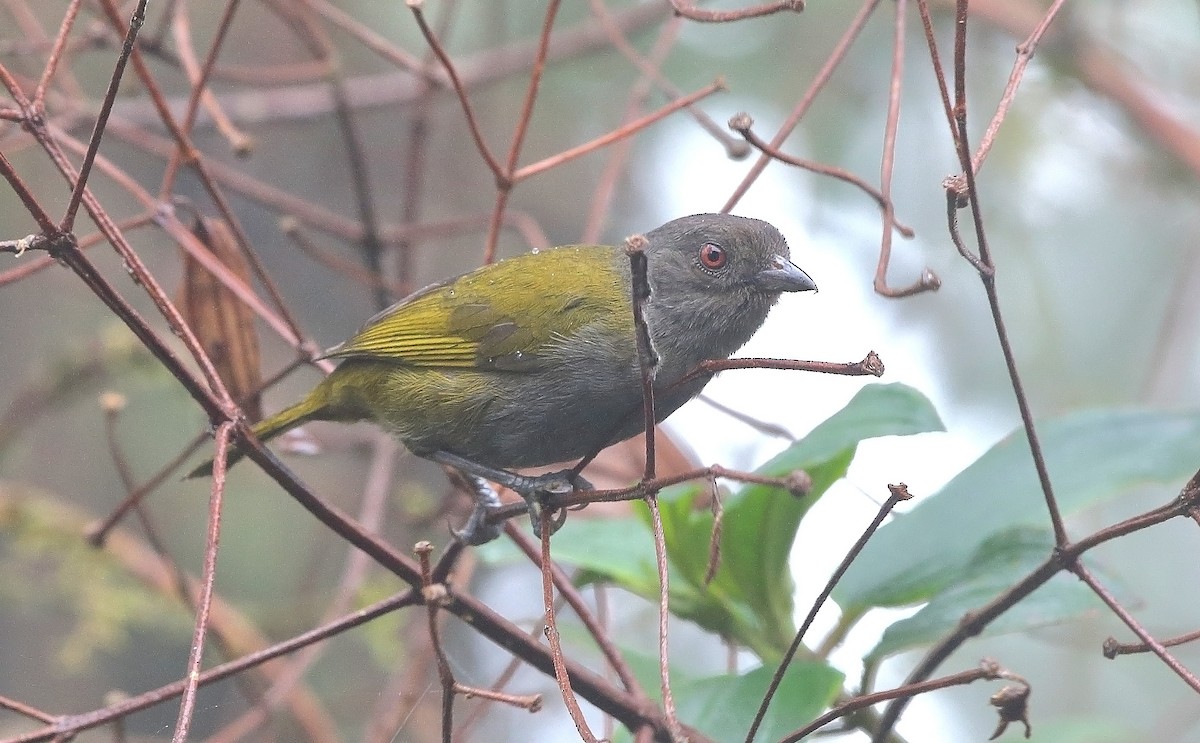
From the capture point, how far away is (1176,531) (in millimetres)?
6621

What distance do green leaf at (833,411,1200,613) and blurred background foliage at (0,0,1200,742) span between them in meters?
1.84

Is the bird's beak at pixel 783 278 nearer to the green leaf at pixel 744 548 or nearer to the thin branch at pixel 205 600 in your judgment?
the green leaf at pixel 744 548

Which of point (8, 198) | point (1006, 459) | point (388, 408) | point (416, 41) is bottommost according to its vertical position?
point (1006, 459)

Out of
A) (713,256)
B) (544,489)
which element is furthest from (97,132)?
(713,256)

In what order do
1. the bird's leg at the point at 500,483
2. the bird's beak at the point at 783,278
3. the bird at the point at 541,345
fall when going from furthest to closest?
1. the bird's beak at the point at 783,278
2. the bird at the point at 541,345
3. the bird's leg at the point at 500,483

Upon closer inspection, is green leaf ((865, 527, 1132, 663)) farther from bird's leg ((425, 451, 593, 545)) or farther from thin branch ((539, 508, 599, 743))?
thin branch ((539, 508, 599, 743))

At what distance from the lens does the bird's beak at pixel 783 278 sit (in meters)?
2.84

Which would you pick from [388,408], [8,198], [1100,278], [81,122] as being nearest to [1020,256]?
[1100,278]

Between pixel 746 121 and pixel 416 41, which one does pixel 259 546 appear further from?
pixel 746 121

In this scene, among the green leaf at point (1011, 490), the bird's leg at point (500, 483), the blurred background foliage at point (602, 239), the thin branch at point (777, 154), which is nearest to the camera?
the thin branch at point (777, 154)

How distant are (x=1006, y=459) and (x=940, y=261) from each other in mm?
3440

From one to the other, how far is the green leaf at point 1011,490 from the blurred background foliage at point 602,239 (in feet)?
6.05

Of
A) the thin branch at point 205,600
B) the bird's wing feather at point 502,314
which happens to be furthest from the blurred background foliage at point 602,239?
the thin branch at point 205,600

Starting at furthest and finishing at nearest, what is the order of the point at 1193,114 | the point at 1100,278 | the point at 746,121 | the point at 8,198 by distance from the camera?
the point at 1100,278, the point at 1193,114, the point at 8,198, the point at 746,121
